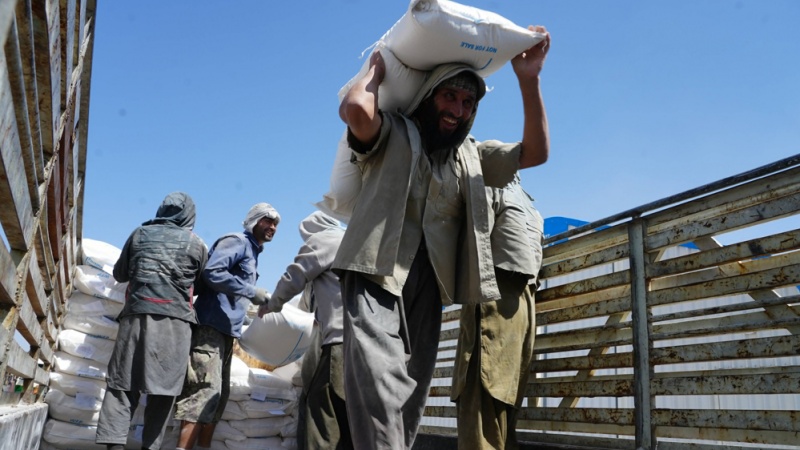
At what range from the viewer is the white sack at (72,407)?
210 inches

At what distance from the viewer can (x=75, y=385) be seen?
545cm

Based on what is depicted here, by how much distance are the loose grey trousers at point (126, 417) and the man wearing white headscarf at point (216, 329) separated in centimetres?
27

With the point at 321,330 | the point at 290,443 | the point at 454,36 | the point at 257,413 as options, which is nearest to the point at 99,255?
the point at 257,413

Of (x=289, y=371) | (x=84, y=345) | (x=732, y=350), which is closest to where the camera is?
(x=732, y=350)

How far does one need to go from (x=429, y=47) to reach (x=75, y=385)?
13.8 ft

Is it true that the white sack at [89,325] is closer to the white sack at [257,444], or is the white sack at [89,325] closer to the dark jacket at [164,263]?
the dark jacket at [164,263]

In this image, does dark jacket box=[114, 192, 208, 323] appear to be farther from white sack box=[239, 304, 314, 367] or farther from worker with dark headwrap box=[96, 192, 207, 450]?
white sack box=[239, 304, 314, 367]

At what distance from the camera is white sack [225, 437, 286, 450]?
19.1ft

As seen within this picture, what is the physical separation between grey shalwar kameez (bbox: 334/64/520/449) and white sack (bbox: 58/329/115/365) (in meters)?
3.71

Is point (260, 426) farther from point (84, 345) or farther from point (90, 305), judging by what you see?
point (90, 305)

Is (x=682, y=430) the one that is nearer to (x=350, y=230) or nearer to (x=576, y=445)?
(x=576, y=445)

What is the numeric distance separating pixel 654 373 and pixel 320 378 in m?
1.95

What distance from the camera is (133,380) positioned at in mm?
4793

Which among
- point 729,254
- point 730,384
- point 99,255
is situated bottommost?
point 730,384
